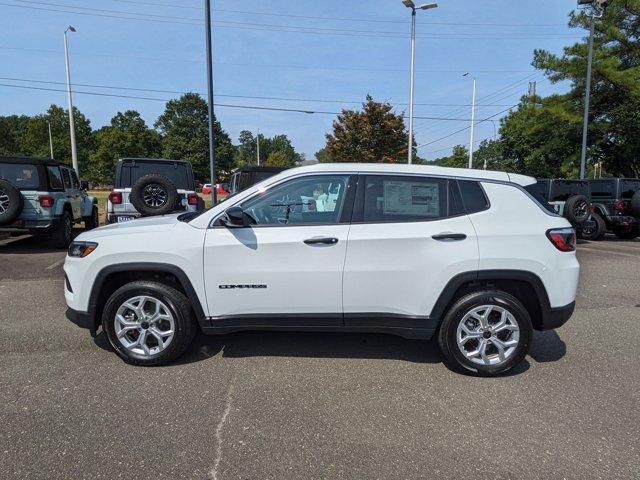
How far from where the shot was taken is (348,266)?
12.0 ft

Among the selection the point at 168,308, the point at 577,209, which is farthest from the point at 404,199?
the point at 577,209

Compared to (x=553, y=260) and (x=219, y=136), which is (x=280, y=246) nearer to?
(x=553, y=260)

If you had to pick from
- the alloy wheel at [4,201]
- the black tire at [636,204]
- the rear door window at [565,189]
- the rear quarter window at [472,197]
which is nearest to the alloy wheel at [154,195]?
the alloy wheel at [4,201]

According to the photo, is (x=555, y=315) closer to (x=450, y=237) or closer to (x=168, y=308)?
(x=450, y=237)

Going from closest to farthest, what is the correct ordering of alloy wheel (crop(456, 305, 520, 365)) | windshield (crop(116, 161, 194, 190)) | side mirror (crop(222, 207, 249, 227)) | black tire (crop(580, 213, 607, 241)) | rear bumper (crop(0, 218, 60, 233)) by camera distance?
side mirror (crop(222, 207, 249, 227)), alloy wheel (crop(456, 305, 520, 365)), rear bumper (crop(0, 218, 60, 233)), windshield (crop(116, 161, 194, 190)), black tire (crop(580, 213, 607, 241))

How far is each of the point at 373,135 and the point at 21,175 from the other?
26323 millimetres

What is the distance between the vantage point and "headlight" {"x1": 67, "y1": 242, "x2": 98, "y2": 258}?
3793 mm

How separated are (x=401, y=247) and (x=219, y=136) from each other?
71.8 m

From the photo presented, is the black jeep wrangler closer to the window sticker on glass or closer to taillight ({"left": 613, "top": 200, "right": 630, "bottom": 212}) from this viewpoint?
taillight ({"left": 613, "top": 200, "right": 630, "bottom": 212})

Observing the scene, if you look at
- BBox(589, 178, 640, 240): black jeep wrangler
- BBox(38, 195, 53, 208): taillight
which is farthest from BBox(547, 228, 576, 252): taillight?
BBox(589, 178, 640, 240): black jeep wrangler

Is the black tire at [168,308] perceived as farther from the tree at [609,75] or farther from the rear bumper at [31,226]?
the tree at [609,75]

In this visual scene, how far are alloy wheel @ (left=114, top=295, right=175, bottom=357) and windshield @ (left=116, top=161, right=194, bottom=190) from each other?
6.70 metres

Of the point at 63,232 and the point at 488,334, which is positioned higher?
the point at 63,232

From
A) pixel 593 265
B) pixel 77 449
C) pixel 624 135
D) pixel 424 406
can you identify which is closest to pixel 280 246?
pixel 424 406
